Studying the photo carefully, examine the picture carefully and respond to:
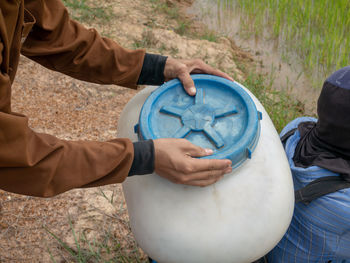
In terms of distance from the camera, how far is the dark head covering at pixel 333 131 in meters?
1.25

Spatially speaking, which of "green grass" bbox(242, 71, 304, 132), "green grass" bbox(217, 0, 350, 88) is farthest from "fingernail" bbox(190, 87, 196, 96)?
"green grass" bbox(217, 0, 350, 88)

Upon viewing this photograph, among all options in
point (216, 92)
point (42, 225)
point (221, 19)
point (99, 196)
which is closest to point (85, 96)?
point (99, 196)

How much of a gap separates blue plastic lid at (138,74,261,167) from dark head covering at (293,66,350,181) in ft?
0.95

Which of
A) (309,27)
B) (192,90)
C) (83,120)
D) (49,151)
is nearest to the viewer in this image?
(49,151)

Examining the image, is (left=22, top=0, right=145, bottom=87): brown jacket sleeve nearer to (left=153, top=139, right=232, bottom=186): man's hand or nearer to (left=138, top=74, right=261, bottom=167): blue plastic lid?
(left=138, top=74, right=261, bottom=167): blue plastic lid

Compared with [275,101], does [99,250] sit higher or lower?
lower

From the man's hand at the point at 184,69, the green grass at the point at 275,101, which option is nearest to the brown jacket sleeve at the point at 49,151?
the man's hand at the point at 184,69

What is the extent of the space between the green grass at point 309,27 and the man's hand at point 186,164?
245 cm

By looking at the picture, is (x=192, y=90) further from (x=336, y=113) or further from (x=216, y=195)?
(x=336, y=113)

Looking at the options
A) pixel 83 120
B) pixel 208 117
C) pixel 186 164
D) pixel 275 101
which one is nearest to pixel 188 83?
pixel 208 117

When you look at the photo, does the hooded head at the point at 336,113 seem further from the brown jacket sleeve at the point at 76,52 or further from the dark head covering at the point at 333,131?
the brown jacket sleeve at the point at 76,52

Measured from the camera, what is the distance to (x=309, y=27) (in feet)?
11.7

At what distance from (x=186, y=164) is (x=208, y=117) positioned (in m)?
0.23

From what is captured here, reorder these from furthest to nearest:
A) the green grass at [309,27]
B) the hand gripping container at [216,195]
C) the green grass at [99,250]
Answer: the green grass at [309,27]
the green grass at [99,250]
the hand gripping container at [216,195]
